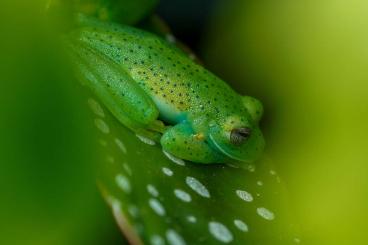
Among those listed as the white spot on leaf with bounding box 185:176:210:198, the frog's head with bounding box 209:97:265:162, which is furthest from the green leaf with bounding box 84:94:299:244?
the frog's head with bounding box 209:97:265:162

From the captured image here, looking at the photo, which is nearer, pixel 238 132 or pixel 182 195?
pixel 182 195

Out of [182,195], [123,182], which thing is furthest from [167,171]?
[123,182]

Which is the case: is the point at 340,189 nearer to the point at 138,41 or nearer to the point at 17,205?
the point at 17,205

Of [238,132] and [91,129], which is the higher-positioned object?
[91,129]

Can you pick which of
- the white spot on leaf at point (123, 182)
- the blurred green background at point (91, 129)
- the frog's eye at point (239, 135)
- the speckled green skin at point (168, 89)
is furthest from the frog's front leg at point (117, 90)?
the blurred green background at point (91, 129)

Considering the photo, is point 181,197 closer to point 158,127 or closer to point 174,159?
point 174,159

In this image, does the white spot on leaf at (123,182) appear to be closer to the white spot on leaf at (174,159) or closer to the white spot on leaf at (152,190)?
the white spot on leaf at (152,190)

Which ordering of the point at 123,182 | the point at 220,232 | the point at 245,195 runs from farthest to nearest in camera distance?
1. the point at 245,195
2. the point at 220,232
3. the point at 123,182
